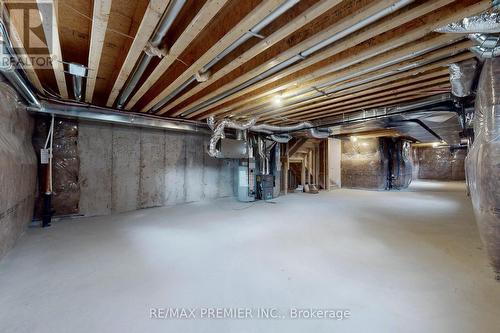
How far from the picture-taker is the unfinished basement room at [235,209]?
4.55 ft

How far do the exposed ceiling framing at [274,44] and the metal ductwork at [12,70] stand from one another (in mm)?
71

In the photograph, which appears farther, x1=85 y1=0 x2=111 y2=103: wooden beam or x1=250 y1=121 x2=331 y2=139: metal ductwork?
x1=250 y1=121 x2=331 y2=139: metal ductwork

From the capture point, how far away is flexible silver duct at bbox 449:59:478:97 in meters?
2.03

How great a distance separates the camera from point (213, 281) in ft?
5.59

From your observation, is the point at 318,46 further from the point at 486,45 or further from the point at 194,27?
the point at 486,45

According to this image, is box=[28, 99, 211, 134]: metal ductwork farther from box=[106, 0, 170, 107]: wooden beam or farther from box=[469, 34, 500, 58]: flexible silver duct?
box=[469, 34, 500, 58]: flexible silver duct

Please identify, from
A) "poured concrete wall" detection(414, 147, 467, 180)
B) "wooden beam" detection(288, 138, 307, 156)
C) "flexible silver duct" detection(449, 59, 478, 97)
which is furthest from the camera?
"poured concrete wall" detection(414, 147, 467, 180)

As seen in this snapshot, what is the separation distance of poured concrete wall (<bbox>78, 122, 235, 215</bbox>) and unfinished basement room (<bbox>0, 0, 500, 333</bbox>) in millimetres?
47

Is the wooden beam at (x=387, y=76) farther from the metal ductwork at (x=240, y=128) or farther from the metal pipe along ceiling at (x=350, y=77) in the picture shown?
the metal ductwork at (x=240, y=128)

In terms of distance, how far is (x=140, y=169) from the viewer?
452 centimetres

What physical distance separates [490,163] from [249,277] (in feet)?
6.73

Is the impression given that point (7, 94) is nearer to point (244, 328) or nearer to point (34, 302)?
point (34, 302)

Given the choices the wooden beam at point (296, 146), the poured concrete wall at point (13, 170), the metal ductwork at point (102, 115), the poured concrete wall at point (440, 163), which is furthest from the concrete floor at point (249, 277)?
the poured concrete wall at point (440, 163)

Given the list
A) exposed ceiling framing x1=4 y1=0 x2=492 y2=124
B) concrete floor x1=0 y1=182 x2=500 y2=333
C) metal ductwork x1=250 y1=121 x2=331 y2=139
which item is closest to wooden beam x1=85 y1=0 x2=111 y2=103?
exposed ceiling framing x1=4 y1=0 x2=492 y2=124
